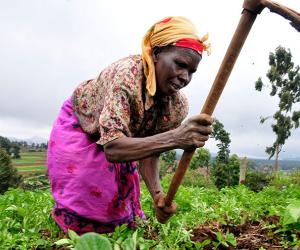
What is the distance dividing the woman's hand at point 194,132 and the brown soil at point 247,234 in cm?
79

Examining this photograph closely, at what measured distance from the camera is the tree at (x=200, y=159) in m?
25.5

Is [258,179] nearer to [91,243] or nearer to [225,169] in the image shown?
[225,169]

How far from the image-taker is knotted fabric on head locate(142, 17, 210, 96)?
223 centimetres

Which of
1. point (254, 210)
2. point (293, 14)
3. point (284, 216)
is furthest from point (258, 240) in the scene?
point (293, 14)

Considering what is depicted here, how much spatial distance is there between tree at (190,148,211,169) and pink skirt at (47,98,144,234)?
22.4m

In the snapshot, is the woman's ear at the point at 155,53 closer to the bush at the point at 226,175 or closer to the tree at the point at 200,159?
the bush at the point at 226,175

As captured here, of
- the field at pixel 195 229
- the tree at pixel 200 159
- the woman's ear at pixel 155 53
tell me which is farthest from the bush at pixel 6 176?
the woman's ear at pixel 155 53

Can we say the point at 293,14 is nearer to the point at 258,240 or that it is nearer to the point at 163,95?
the point at 163,95

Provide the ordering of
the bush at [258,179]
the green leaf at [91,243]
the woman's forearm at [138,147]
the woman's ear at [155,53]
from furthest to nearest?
the bush at [258,179]
the woman's ear at [155,53]
the woman's forearm at [138,147]
the green leaf at [91,243]

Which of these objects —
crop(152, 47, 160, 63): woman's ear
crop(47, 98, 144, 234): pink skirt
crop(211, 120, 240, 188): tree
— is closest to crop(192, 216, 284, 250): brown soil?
crop(47, 98, 144, 234): pink skirt

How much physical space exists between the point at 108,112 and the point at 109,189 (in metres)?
0.72

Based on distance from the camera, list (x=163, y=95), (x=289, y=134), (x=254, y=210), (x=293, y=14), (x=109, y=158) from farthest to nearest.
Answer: (x=289, y=134), (x=254, y=210), (x=163, y=95), (x=109, y=158), (x=293, y=14)

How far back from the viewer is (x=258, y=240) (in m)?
2.62

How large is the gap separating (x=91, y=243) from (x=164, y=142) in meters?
1.04
